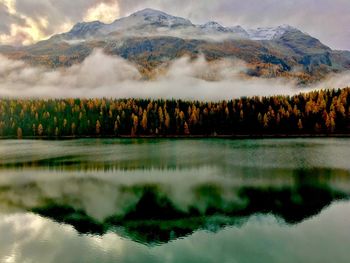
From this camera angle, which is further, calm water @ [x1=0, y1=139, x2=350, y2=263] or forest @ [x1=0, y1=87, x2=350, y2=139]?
forest @ [x1=0, y1=87, x2=350, y2=139]

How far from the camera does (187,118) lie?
17900cm

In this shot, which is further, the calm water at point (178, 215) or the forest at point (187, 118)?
the forest at point (187, 118)

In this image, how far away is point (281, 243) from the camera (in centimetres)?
2688

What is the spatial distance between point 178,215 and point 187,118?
14588cm

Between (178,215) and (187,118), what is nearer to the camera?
(178,215)

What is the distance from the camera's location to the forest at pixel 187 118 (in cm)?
15850

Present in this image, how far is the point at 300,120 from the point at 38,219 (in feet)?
448

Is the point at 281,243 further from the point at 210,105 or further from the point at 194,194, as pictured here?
the point at 210,105

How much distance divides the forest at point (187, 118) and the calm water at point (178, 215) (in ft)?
337

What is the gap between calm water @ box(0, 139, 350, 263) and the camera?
84.8ft

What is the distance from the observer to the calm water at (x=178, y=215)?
25844mm

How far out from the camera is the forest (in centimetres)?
15850

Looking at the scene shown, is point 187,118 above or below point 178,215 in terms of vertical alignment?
above

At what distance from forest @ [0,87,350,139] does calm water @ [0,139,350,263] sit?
102853 millimetres
